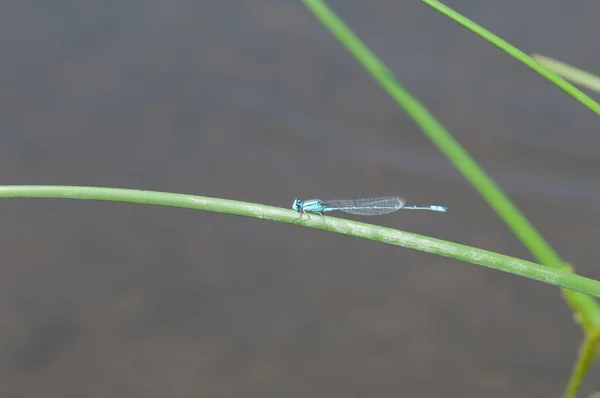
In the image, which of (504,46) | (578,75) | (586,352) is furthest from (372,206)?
(504,46)

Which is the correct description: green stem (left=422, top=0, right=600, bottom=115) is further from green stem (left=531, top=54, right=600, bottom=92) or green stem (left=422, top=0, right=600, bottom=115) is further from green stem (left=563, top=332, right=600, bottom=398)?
green stem (left=531, top=54, right=600, bottom=92)

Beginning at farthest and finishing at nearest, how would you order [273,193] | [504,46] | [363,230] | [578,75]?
[273,193]
[578,75]
[504,46]
[363,230]

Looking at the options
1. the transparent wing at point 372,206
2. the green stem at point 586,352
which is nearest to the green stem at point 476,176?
the green stem at point 586,352

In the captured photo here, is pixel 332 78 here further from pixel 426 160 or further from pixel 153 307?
pixel 153 307

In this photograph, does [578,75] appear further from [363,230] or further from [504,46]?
[363,230]

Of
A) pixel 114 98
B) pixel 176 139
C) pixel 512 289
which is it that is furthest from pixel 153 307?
pixel 512 289

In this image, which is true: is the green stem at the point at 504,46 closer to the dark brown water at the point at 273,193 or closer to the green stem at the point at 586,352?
the green stem at the point at 586,352
